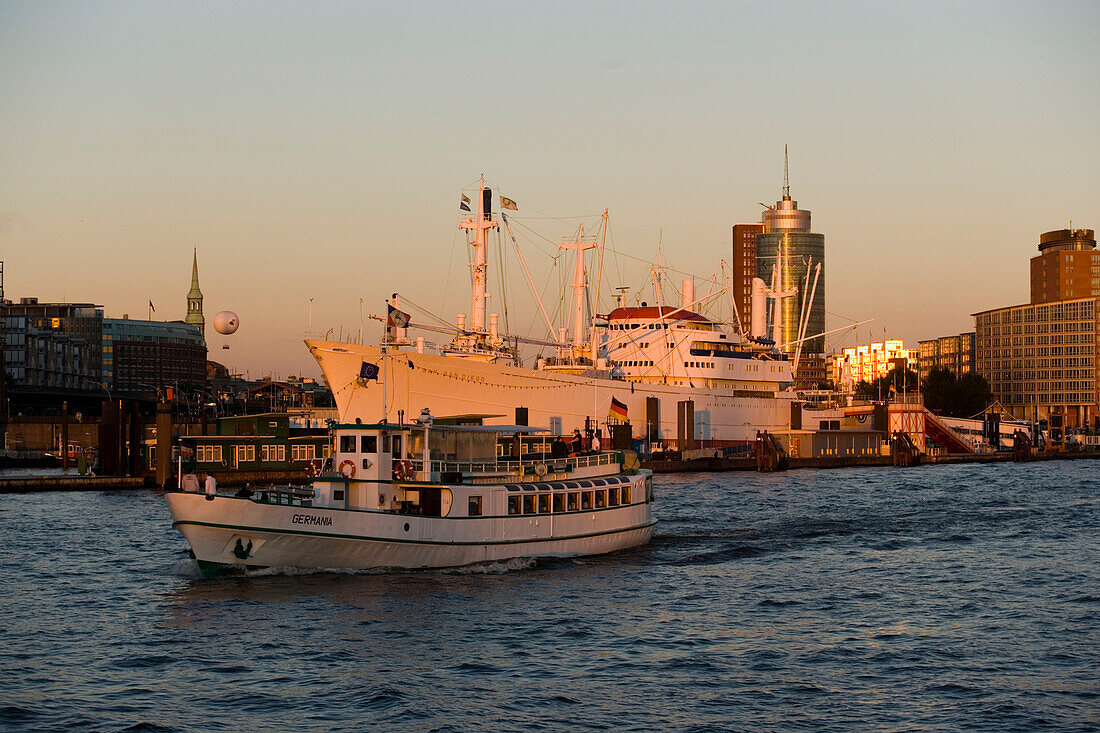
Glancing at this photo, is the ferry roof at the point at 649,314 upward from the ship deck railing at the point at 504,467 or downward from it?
upward

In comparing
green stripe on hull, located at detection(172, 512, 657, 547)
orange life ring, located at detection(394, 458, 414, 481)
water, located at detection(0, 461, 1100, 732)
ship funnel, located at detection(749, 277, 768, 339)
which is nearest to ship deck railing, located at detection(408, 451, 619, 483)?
orange life ring, located at detection(394, 458, 414, 481)

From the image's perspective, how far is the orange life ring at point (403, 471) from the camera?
41.3 meters

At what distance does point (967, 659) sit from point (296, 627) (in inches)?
682

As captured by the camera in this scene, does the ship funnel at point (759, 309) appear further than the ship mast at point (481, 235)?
Yes

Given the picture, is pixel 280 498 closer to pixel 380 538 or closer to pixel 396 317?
pixel 380 538

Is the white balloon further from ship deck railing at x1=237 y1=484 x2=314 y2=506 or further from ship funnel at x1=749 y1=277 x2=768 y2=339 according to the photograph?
ship funnel at x1=749 y1=277 x2=768 y2=339

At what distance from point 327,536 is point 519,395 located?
226ft

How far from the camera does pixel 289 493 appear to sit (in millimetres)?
39469

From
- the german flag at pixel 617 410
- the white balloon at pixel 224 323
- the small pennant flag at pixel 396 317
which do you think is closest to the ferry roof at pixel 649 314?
the german flag at pixel 617 410

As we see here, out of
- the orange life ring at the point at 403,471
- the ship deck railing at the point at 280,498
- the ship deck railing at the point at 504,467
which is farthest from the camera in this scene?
the ship deck railing at the point at 504,467

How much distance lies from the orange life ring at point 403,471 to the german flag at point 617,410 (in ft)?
236

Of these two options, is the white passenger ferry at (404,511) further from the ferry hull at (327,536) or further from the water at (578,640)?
the water at (578,640)

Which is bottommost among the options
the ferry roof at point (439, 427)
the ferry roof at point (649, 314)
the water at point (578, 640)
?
the water at point (578, 640)

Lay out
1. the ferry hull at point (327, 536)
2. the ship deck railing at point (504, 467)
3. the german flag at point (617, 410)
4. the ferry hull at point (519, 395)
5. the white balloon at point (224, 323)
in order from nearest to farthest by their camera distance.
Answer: the ferry hull at point (327, 536), the ship deck railing at point (504, 467), the white balloon at point (224, 323), the ferry hull at point (519, 395), the german flag at point (617, 410)
